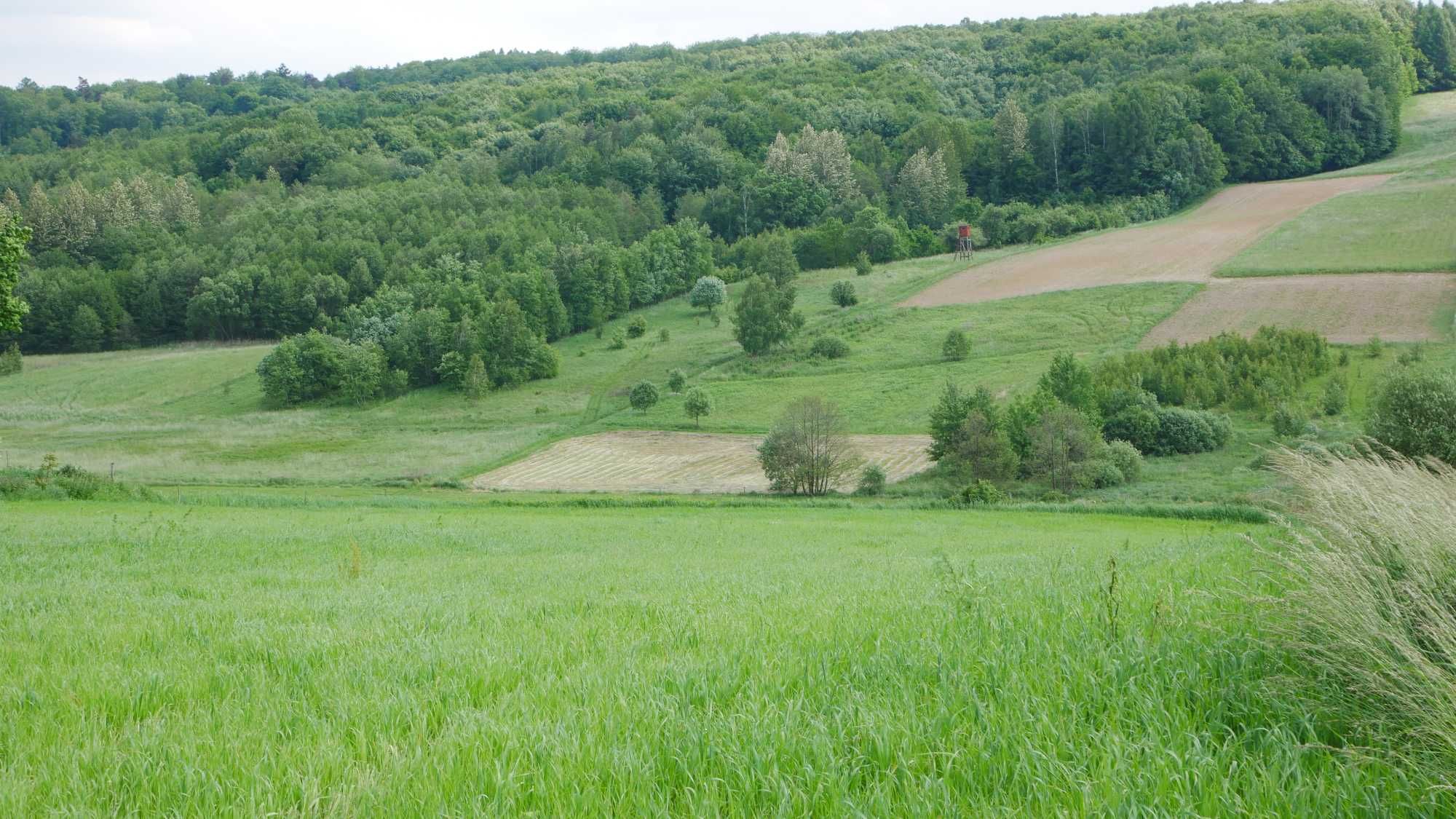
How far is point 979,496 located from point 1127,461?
32.3 feet

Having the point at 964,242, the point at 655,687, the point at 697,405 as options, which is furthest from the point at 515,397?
the point at 655,687

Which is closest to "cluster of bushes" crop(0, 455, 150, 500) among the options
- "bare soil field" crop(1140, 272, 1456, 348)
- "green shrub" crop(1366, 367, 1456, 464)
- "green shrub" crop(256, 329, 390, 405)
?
"green shrub" crop(256, 329, 390, 405)

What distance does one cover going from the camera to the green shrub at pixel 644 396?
70.9 metres

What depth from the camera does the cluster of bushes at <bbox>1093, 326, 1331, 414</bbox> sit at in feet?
180

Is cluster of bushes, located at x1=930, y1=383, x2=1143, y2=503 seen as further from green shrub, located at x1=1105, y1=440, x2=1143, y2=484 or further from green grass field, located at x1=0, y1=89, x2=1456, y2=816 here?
green grass field, located at x1=0, y1=89, x2=1456, y2=816

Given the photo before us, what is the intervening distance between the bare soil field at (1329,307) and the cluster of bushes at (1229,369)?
14.4 feet

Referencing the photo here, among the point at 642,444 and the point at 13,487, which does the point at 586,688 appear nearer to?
the point at 13,487

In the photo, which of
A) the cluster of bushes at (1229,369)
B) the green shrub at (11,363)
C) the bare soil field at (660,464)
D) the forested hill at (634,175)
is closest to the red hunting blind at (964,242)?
the forested hill at (634,175)

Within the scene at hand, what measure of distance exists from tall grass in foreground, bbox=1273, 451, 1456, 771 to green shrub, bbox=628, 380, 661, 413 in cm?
6684

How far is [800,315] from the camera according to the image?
8269cm

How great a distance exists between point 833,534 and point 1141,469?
2766 cm

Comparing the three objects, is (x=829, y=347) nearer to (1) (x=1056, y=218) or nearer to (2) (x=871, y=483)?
(2) (x=871, y=483)

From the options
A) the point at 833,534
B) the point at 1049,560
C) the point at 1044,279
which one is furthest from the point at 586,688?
the point at 1044,279

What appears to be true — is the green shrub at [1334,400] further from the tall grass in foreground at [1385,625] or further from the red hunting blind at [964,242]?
the red hunting blind at [964,242]
